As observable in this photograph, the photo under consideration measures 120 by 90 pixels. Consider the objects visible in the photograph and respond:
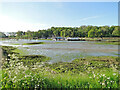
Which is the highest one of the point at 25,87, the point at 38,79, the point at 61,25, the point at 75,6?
the point at 75,6

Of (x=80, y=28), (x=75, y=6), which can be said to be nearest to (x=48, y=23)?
(x=75, y=6)

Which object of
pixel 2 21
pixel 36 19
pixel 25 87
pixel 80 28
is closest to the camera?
pixel 25 87

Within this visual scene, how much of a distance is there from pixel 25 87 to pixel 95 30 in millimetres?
6518

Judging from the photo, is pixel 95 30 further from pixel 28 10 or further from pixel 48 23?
pixel 28 10

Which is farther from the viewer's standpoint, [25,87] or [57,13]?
[57,13]

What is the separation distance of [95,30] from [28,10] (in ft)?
16.1

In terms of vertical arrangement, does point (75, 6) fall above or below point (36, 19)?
above

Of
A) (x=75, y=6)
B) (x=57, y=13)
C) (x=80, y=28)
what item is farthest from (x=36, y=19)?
(x=80, y=28)

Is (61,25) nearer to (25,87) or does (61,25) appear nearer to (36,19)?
(36,19)

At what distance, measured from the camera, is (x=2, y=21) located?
5.51 m

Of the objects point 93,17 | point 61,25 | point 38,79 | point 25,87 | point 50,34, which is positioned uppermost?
point 93,17

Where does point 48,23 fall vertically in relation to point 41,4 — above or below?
below

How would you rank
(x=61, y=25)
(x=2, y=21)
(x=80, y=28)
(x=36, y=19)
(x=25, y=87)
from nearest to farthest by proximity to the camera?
(x=25, y=87) < (x=2, y=21) < (x=36, y=19) < (x=61, y=25) < (x=80, y=28)

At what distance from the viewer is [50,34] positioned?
7605mm
